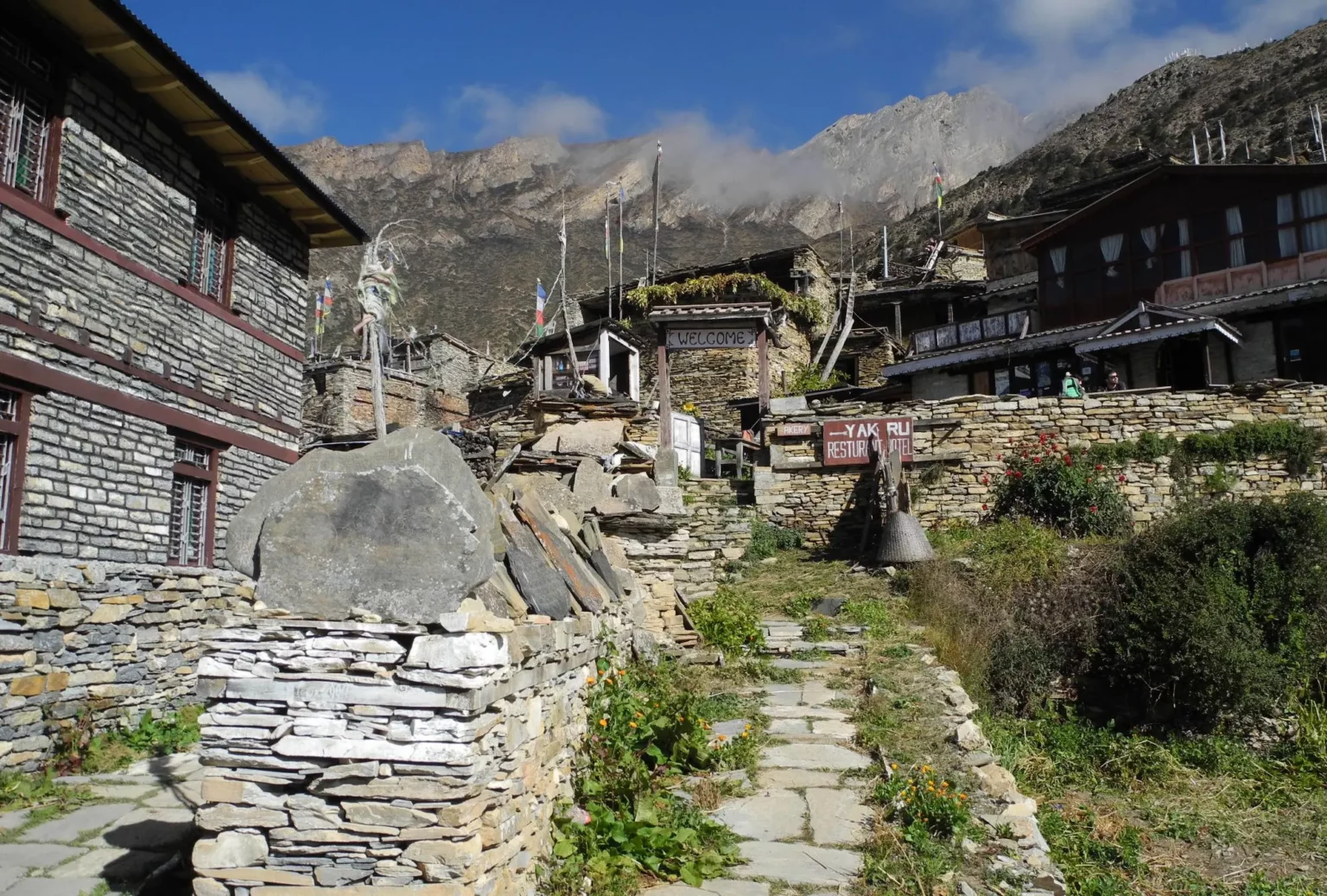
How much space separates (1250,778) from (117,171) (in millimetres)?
12630

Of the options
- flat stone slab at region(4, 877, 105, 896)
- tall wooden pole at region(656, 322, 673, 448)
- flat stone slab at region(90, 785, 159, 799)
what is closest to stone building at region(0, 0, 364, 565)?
flat stone slab at region(90, 785, 159, 799)

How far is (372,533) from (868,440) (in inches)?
502

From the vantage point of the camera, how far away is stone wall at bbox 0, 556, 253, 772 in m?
7.04

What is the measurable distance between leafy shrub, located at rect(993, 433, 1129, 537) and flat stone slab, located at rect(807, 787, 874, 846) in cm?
988

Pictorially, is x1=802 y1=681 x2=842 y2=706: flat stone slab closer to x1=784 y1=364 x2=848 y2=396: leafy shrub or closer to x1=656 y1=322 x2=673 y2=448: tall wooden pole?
x1=656 y1=322 x2=673 y2=448: tall wooden pole

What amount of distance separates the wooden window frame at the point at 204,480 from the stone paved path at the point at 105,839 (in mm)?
4126

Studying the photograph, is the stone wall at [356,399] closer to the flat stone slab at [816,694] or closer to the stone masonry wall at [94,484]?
the stone masonry wall at [94,484]

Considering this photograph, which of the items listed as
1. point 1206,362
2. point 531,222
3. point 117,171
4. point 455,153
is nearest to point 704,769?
point 117,171

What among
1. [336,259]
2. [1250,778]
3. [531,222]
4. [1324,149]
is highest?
[531,222]

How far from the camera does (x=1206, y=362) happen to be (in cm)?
1762

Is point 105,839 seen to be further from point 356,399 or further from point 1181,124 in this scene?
point 1181,124

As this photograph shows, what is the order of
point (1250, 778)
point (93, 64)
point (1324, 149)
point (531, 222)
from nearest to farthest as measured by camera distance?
point (1250, 778), point (93, 64), point (1324, 149), point (531, 222)

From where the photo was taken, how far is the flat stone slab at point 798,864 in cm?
399

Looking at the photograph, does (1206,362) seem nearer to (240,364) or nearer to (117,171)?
(240,364)
